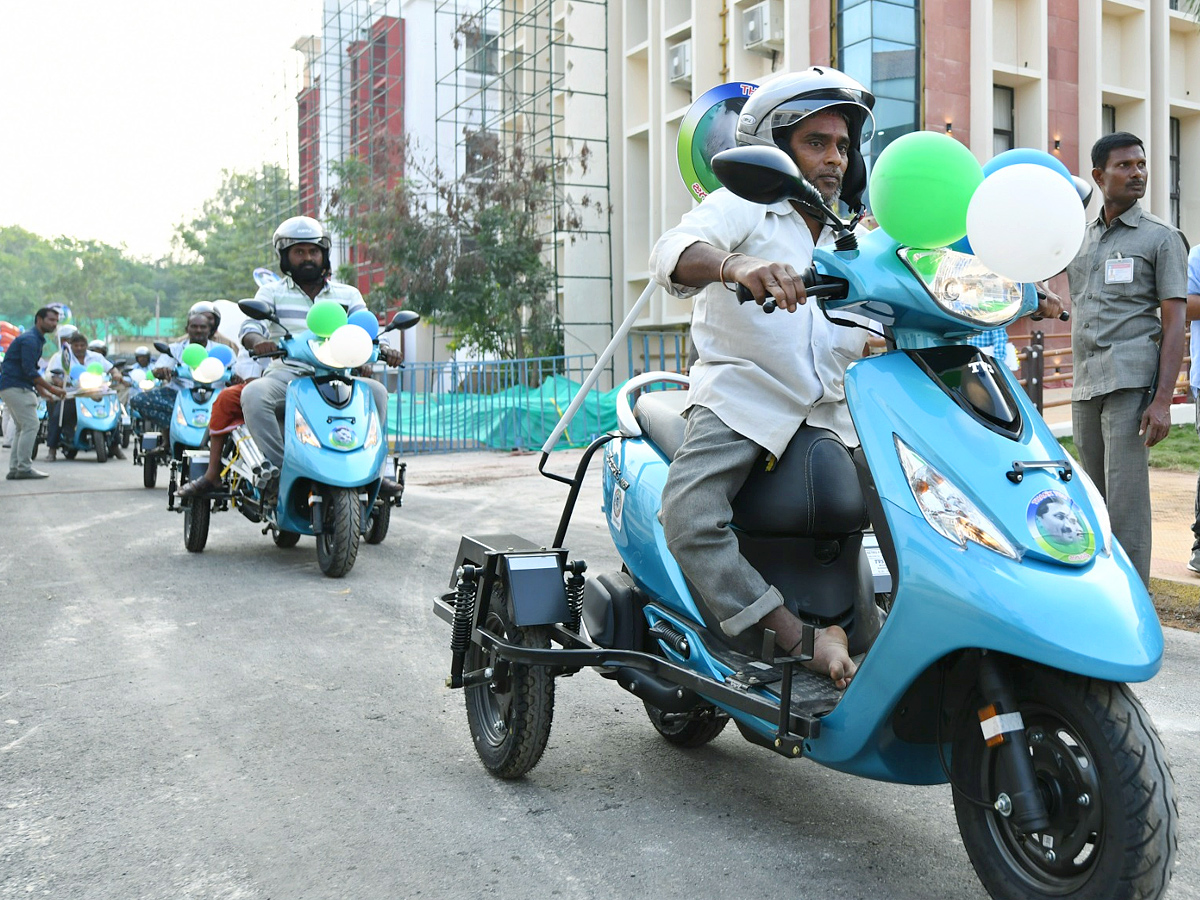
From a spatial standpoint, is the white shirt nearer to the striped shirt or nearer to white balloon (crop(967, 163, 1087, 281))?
white balloon (crop(967, 163, 1087, 281))

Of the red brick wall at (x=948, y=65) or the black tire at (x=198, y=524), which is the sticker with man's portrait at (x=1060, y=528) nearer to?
the black tire at (x=198, y=524)

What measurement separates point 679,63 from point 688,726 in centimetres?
2183

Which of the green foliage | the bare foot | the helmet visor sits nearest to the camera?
the bare foot

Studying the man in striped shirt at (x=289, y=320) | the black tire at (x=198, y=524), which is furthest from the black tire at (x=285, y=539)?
the man in striped shirt at (x=289, y=320)

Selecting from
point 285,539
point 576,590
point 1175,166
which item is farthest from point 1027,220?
point 1175,166

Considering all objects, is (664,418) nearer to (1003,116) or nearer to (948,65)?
(948,65)

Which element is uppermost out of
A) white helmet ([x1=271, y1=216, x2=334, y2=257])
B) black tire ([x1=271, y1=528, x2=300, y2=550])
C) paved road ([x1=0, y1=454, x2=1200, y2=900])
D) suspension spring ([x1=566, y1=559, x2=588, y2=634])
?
white helmet ([x1=271, y1=216, x2=334, y2=257])

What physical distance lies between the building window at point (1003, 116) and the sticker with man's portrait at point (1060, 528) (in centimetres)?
2020

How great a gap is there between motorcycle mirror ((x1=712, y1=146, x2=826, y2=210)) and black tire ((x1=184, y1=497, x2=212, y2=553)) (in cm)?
662

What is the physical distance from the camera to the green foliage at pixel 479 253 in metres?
25.4

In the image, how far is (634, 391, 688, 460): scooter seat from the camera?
3512mm

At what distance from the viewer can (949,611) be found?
7.89 feet

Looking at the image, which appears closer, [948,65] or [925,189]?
[925,189]

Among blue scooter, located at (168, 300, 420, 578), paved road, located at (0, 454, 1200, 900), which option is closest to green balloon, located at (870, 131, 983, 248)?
paved road, located at (0, 454, 1200, 900)
